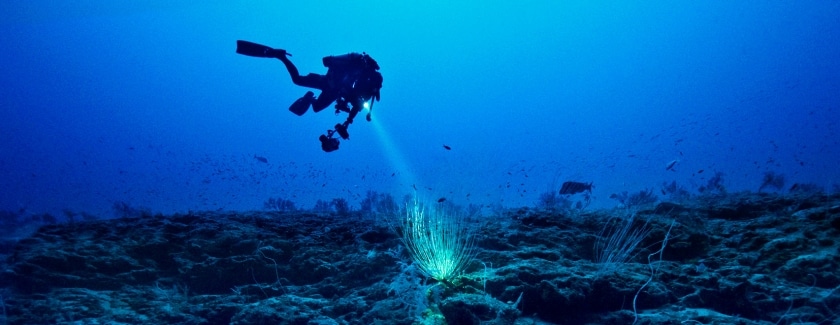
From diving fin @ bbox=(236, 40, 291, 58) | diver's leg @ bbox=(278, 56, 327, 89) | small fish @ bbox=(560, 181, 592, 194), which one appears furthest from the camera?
small fish @ bbox=(560, 181, 592, 194)

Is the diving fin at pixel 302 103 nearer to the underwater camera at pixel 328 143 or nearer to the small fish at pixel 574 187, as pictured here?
the underwater camera at pixel 328 143

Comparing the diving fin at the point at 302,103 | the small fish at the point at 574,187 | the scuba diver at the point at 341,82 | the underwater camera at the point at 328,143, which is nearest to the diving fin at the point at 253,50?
the scuba diver at the point at 341,82

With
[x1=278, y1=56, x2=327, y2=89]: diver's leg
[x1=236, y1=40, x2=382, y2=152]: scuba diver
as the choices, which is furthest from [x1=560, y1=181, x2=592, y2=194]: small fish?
[x1=278, y1=56, x2=327, y2=89]: diver's leg

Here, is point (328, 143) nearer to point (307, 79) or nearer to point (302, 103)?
point (302, 103)

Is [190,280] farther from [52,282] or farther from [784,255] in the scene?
[784,255]

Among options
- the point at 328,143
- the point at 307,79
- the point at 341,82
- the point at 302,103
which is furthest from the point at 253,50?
the point at 328,143

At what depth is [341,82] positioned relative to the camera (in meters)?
6.47

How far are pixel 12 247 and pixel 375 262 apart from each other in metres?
4.47

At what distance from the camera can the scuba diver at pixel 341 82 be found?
640 cm

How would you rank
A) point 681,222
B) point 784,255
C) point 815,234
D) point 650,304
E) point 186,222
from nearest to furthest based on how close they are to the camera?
point 650,304 → point 784,255 → point 815,234 → point 681,222 → point 186,222

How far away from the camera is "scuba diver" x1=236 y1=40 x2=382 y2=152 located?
640 centimetres

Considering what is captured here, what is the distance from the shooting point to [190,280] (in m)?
4.24

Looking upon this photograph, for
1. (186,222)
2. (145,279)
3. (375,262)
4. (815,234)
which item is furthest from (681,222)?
(186,222)

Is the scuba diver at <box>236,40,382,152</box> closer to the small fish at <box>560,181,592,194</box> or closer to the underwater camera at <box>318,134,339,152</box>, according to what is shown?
the underwater camera at <box>318,134,339,152</box>
